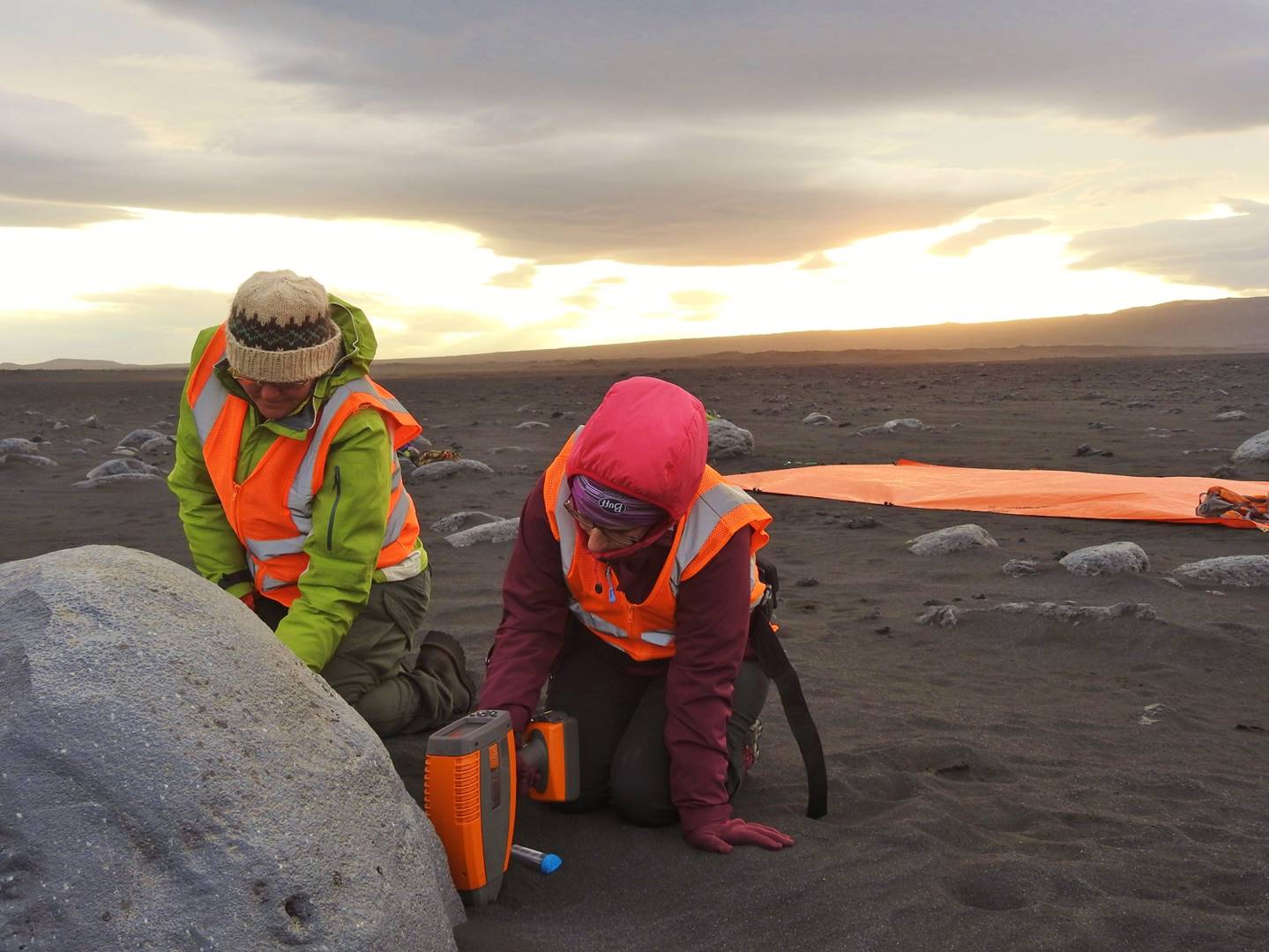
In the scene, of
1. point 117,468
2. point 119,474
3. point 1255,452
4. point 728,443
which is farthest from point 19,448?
point 1255,452

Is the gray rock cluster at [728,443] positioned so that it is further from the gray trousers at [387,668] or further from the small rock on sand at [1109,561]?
the gray trousers at [387,668]

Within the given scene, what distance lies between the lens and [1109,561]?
266 inches

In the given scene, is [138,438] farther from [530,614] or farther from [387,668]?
[530,614]

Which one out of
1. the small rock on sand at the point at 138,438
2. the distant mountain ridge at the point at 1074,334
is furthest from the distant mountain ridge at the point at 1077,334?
the small rock on sand at the point at 138,438

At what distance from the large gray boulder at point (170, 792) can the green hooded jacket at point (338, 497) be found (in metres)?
1.22

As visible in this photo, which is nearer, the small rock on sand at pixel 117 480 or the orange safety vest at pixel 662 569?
the orange safety vest at pixel 662 569

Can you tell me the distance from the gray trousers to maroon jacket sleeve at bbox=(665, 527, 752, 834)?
120 centimetres

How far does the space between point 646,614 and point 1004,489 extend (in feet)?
21.8

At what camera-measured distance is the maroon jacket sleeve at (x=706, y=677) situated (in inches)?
139

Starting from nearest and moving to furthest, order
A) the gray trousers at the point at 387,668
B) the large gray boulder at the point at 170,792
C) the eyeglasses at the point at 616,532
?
1. the large gray boulder at the point at 170,792
2. the eyeglasses at the point at 616,532
3. the gray trousers at the point at 387,668

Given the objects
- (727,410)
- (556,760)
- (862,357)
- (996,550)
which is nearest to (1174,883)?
(556,760)

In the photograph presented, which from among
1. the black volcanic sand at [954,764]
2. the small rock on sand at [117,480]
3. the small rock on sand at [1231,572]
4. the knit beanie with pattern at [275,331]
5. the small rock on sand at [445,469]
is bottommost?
the black volcanic sand at [954,764]

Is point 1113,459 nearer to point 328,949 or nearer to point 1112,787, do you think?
point 1112,787

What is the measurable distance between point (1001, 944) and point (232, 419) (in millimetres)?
2885
